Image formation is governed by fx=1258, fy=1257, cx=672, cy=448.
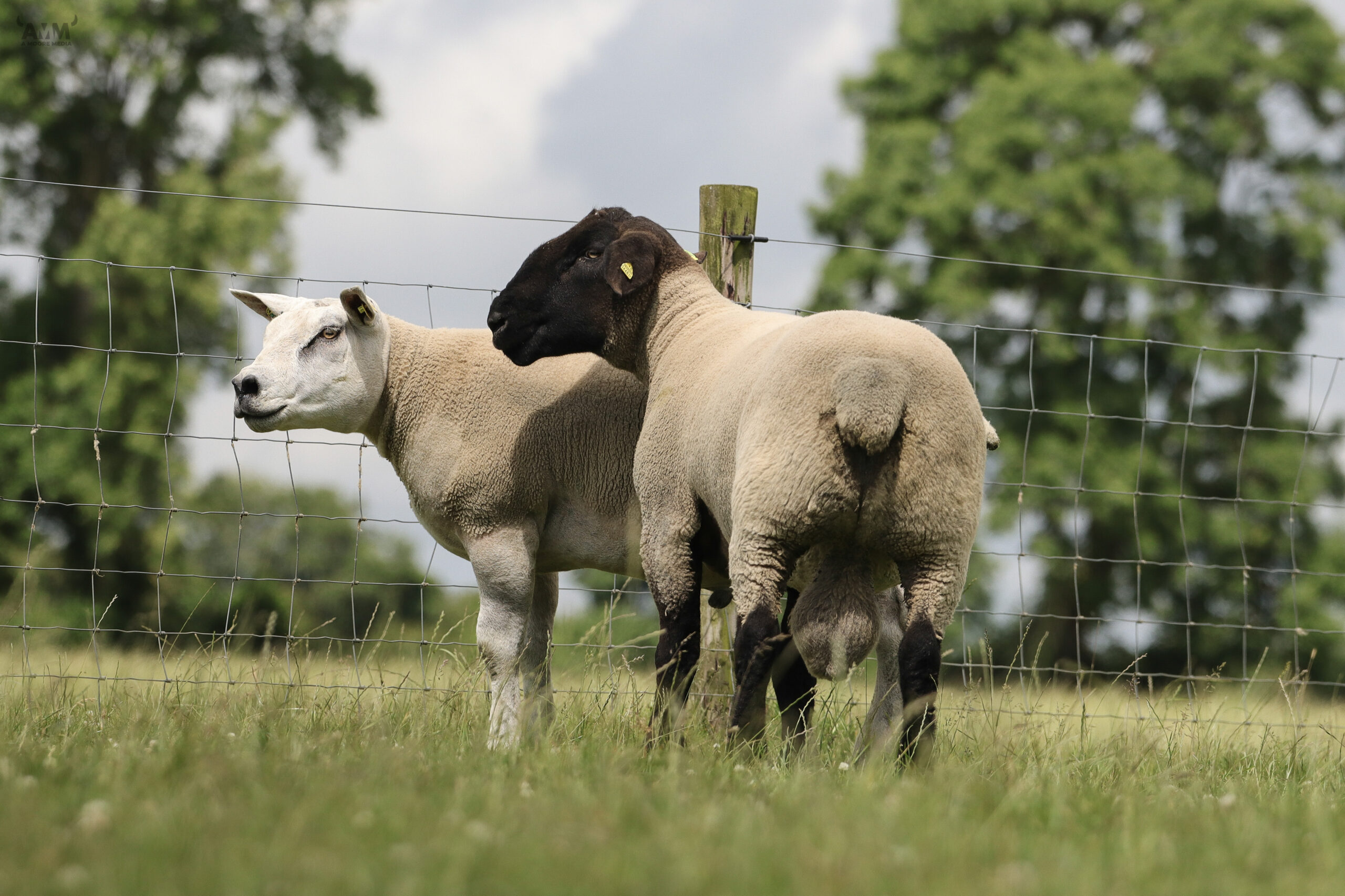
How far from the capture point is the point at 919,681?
12.5 feet

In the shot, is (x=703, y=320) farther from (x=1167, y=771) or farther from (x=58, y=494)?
(x=58, y=494)

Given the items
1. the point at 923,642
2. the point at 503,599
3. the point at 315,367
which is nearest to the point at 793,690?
the point at 923,642

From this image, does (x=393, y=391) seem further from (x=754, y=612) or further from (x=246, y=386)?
Answer: (x=754, y=612)

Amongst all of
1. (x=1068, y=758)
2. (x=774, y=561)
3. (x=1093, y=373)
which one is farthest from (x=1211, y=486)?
(x=774, y=561)

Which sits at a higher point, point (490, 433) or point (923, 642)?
point (490, 433)

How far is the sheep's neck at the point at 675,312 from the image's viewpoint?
4.96m

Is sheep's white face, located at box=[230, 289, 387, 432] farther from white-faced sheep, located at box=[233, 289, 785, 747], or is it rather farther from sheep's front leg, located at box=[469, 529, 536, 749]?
sheep's front leg, located at box=[469, 529, 536, 749]

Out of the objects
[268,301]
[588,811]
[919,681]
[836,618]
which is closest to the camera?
[588,811]

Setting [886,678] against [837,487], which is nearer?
[837,487]

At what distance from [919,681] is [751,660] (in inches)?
20.1

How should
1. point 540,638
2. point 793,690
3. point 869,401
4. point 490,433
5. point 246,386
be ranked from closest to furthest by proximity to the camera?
point 869,401
point 793,690
point 246,386
point 490,433
point 540,638

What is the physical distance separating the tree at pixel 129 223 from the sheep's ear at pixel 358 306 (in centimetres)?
1215

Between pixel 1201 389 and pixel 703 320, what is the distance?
50.1 ft

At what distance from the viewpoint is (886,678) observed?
4688 millimetres
